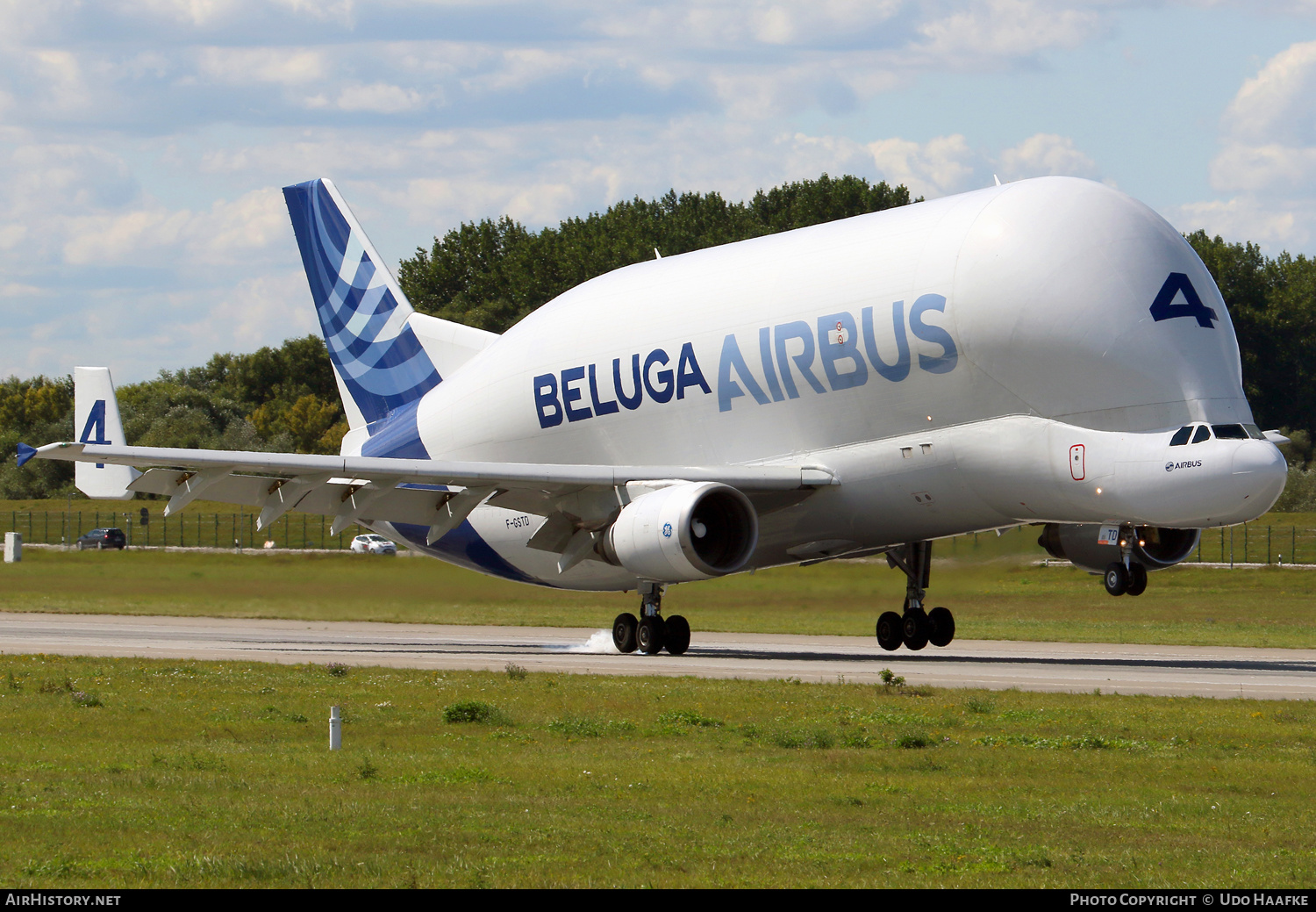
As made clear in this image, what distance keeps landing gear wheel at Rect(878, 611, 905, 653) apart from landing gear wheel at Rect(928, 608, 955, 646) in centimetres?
61

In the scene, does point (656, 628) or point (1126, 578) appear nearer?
point (1126, 578)

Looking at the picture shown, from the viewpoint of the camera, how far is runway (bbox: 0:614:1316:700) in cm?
2459

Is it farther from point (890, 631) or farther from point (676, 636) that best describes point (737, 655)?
point (890, 631)

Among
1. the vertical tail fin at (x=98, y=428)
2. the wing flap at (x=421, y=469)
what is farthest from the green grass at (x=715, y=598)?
the wing flap at (x=421, y=469)

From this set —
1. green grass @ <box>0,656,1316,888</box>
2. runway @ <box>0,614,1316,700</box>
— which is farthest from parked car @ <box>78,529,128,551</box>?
green grass @ <box>0,656,1316,888</box>

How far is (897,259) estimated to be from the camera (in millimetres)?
26406

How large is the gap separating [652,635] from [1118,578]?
8.55m

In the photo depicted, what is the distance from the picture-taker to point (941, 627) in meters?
30.9

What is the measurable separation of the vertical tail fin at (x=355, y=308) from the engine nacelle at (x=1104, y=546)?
15769 millimetres

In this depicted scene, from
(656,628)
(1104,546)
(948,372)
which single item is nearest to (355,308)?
(656,628)

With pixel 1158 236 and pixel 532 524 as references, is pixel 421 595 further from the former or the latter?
pixel 1158 236

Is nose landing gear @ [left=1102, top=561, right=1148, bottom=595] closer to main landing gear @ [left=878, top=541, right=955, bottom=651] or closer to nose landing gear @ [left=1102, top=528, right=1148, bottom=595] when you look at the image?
nose landing gear @ [left=1102, top=528, right=1148, bottom=595]

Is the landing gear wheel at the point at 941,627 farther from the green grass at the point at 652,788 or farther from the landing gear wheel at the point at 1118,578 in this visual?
the green grass at the point at 652,788

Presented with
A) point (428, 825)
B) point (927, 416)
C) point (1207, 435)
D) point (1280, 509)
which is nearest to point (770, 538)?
point (927, 416)
